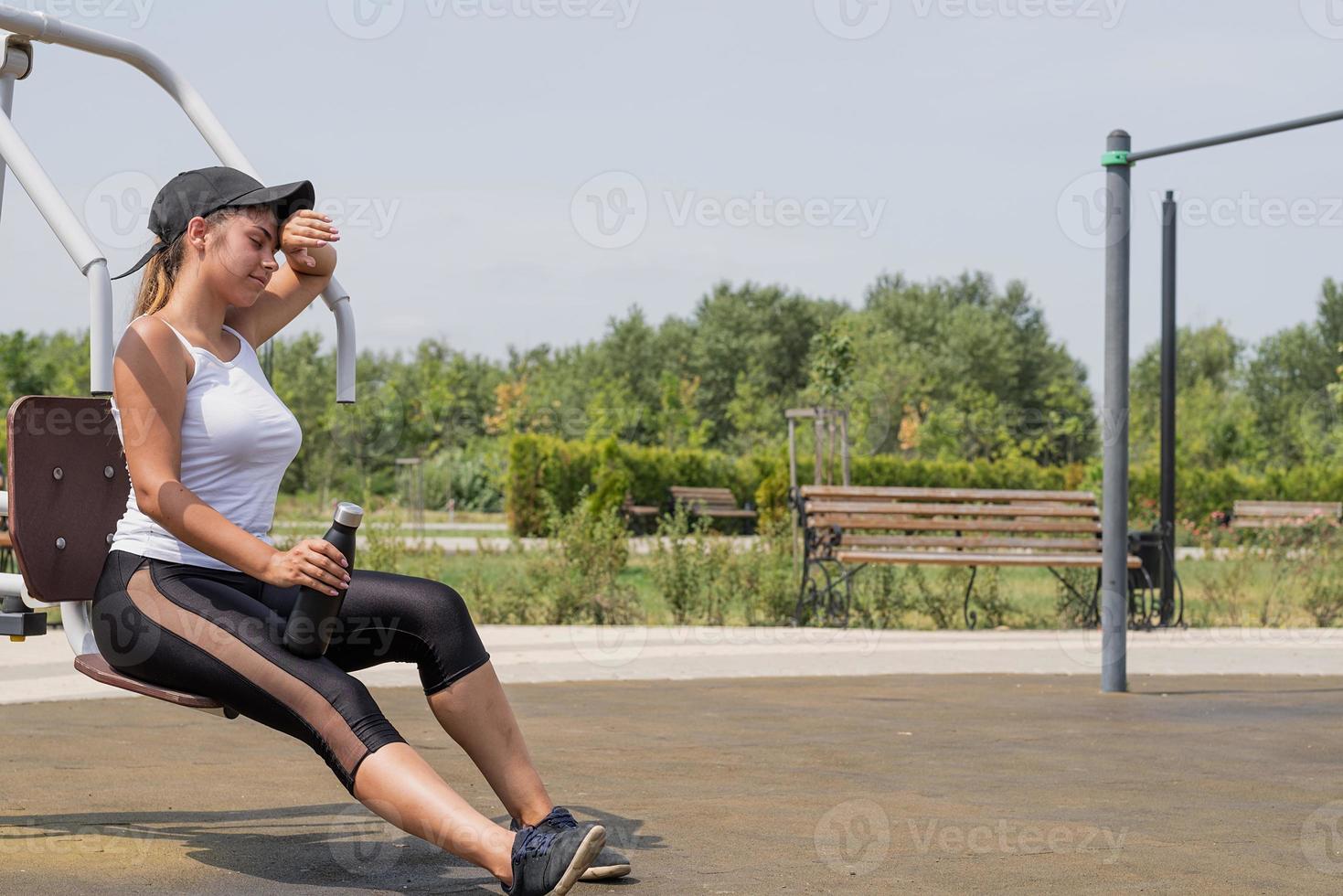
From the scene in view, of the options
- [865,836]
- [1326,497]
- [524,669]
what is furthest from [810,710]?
[1326,497]

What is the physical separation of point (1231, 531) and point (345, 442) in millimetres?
20128

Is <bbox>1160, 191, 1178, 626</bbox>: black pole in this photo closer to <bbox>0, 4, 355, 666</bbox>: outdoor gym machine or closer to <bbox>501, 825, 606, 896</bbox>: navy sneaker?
<bbox>0, 4, 355, 666</bbox>: outdoor gym machine

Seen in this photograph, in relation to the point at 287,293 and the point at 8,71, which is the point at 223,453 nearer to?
the point at 287,293

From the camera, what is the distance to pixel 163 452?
351 centimetres

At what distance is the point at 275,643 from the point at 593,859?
0.83m

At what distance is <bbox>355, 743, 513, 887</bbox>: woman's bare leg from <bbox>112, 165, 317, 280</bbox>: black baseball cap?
4.31ft

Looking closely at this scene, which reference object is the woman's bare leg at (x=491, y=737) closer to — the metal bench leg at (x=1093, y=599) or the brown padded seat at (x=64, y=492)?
the brown padded seat at (x=64, y=492)

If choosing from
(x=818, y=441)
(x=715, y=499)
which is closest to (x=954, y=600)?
(x=818, y=441)

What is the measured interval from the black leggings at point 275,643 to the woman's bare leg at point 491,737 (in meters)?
0.04

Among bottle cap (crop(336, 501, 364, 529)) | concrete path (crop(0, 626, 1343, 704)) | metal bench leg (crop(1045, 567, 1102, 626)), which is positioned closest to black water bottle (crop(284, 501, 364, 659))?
bottle cap (crop(336, 501, 364, 529))

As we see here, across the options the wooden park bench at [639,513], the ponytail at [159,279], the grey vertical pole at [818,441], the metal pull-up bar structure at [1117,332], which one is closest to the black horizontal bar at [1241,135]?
the metal pull-up bar structure at [1117,332]

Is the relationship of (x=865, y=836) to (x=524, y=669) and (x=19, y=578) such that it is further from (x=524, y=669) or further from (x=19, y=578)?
(x=524, y=669)

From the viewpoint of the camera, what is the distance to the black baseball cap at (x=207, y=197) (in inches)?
147

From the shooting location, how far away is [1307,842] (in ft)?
14.6
